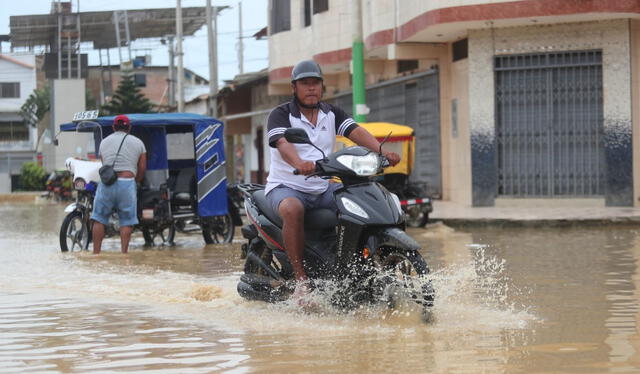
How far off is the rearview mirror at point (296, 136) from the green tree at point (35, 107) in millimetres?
80743

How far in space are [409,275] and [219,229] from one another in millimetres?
8847

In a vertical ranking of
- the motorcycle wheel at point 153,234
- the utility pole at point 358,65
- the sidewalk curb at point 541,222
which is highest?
the utility pole at point 358,65

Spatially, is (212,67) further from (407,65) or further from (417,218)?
(417,218)

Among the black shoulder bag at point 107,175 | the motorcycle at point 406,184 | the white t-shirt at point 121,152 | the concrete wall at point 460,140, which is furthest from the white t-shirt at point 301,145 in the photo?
the concrete wall at point 460,140

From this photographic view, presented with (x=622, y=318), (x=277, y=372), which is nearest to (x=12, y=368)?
(x=277, y=372)

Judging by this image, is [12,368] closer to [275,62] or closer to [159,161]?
[159,161]

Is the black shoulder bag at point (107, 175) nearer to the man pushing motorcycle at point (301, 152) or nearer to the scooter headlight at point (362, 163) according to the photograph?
the man pushing motorcycle at point (301, 152)

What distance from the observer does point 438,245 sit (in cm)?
1459

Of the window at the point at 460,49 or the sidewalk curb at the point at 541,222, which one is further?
the window at the point at 460,49

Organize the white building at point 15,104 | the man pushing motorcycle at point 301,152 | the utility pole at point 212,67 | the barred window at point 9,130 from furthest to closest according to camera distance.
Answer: the barred window at point 9,130
the white building at point 15,104
the utility pole at point 212,67
the man pushing motorcycle at point 301,152

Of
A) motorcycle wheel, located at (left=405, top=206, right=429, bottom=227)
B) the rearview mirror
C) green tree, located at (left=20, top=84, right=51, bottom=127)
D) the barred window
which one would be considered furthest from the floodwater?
the barred window

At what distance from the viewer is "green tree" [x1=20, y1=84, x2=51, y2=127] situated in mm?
86125

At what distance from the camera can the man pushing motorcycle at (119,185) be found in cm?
1346

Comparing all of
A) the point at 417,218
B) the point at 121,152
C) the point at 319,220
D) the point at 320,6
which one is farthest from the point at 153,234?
the point at 320,6
